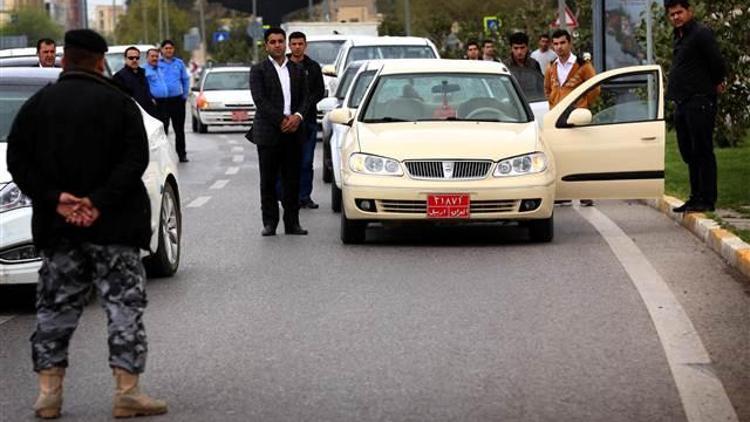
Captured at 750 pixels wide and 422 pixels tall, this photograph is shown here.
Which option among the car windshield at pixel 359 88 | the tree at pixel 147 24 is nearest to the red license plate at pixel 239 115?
the car windshield at pixel 359 88

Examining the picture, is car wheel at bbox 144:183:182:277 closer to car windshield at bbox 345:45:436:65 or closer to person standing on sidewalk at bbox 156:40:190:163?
person standing on sidewalk at bbox 156:40:190:163

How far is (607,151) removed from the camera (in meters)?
15.5

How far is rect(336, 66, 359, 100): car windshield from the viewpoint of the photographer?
21897 millimetres

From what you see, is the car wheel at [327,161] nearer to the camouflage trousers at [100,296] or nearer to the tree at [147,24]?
the camouflage trousers at [100,296]

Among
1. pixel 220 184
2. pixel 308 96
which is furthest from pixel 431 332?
pixel 220 184

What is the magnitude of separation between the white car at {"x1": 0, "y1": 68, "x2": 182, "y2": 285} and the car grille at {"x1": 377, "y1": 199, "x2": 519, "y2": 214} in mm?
1768

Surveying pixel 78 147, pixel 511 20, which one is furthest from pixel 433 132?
pixel 511 20

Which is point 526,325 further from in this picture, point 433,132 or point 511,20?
point 511,20

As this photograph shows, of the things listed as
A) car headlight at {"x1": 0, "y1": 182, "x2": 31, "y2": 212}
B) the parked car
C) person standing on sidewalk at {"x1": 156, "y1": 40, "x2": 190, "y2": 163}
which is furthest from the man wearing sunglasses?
the parked car

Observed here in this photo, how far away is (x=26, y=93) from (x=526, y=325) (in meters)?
4.39

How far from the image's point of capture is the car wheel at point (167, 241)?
12.5 m

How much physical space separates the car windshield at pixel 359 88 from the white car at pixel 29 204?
551cm

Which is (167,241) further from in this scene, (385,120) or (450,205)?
(385,120)

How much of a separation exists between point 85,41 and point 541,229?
720 centimetres
